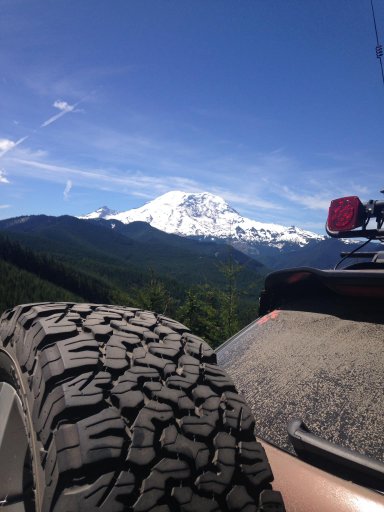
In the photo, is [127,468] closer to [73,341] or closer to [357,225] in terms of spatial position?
[73,341]

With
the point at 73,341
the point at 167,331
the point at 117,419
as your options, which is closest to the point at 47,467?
the point at 117,419

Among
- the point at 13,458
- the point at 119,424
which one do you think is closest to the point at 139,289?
the point at 13,458

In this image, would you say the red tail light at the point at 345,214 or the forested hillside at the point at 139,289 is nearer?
the red tail light at the point at 345,214

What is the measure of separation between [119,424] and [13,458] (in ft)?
3.38

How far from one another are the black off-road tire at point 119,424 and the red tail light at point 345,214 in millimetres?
1581

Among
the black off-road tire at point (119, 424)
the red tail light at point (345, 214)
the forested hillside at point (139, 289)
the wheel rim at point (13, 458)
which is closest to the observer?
the black off-road tire at point (119, 424)

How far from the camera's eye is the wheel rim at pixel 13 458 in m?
1.93

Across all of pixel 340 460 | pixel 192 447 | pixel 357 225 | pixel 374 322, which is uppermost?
pixel 357 225

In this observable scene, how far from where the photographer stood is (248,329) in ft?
10.1

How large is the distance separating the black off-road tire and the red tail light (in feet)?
5.19

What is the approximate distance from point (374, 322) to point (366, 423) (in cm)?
69

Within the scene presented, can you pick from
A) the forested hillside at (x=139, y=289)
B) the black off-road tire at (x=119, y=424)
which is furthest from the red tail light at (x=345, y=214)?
the forested hillside at (x=139, y=289)

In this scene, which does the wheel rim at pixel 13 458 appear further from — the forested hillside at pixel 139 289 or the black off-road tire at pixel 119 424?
the forested hillside at pixel 139 289

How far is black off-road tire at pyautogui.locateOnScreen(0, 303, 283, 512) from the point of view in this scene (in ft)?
4.21
